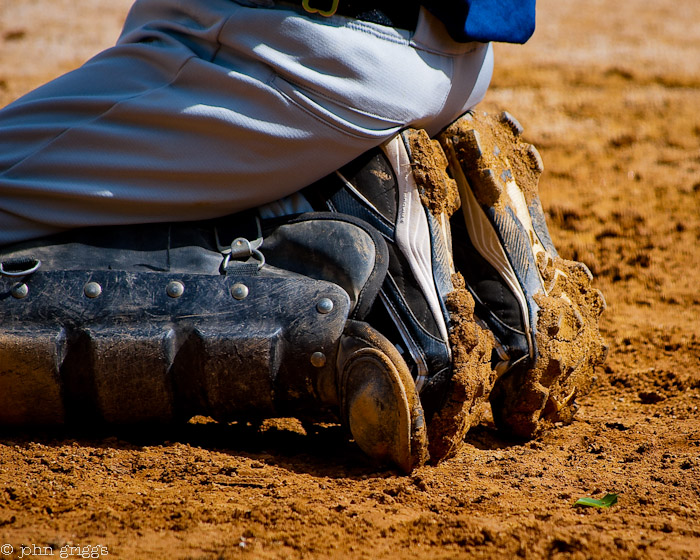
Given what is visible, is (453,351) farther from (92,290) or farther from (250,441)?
(92,290)

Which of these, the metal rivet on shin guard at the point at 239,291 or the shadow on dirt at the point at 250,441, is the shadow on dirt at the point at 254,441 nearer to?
the shadow on dirt at the point at 250,441

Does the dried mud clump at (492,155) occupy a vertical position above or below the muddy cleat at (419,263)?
above

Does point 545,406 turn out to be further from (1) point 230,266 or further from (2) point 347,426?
(1) point 230,266

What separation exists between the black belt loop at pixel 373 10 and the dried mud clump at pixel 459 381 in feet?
1.91

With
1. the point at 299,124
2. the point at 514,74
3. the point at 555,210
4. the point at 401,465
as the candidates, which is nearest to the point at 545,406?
the point at 401,465

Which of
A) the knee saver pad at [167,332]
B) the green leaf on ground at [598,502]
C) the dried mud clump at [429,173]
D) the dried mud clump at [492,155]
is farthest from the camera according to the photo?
the dried mud clump at [492,155]

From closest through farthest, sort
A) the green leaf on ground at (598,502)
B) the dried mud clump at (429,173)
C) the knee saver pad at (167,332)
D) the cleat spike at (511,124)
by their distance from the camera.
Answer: the green leaf on ground at (598,502) → the knee saver pad at (167,332) → the dried mud clump at (429,173) → the cleat spike at (511,124)

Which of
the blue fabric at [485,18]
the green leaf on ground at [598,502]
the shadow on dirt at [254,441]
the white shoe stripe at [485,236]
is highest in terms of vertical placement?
the blue fabric at [485,18]

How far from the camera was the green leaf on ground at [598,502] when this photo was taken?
58.2 inches

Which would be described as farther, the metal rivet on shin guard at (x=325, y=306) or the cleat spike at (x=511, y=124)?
the cleat spike at (x=511, y=124)

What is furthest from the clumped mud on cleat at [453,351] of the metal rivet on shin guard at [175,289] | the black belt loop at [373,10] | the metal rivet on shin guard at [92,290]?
the metal rivet on shin guard at [92,290]

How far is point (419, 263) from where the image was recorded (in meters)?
1.70

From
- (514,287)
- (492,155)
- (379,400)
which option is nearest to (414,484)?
(379,400)

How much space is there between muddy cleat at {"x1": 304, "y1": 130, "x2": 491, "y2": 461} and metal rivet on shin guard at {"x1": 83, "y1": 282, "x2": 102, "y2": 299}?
0.50m
